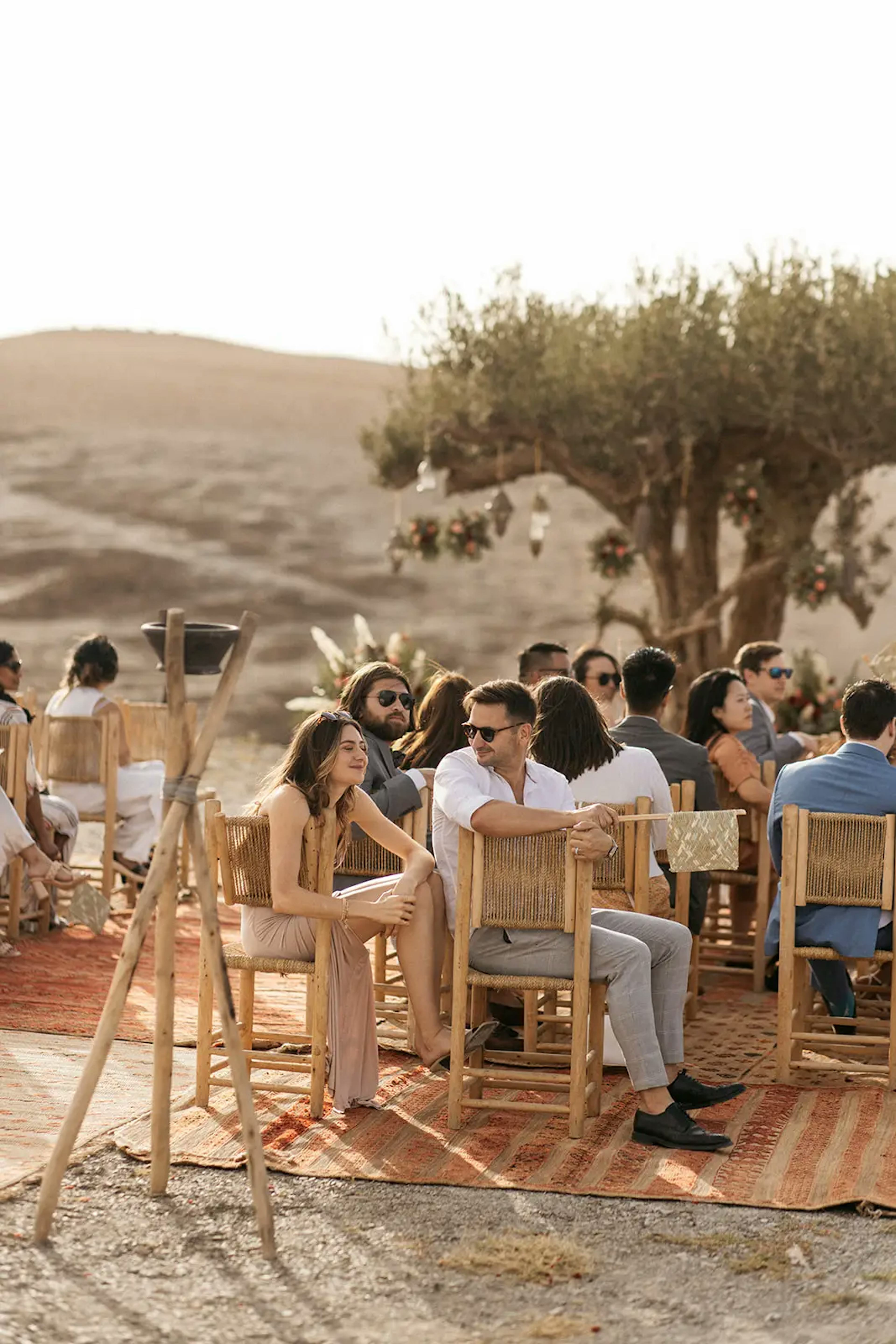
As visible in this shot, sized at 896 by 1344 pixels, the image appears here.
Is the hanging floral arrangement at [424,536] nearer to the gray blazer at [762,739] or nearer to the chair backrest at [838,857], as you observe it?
the gray blazer at [762,739]

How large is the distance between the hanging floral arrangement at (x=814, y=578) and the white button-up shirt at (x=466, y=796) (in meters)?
7.53

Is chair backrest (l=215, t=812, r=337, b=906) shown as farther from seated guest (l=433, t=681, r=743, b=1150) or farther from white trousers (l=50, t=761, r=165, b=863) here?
white trousers (l=50, t=761, r=165, b=863)

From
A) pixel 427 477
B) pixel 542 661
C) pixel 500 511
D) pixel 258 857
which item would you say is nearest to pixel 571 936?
pixel 258 857

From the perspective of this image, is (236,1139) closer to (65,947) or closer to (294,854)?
(294,854)

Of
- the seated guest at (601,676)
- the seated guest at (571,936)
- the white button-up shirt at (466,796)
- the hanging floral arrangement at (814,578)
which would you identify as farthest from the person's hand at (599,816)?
the hanging floral arrangement at (814,578)

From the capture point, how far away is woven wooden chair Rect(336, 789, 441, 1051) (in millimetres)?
6098

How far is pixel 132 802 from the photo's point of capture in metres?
9.12

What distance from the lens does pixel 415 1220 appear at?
4070 mm

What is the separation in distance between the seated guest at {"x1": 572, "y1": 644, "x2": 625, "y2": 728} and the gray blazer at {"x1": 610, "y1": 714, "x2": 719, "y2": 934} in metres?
0.84

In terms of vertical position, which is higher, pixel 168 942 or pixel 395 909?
pixel 168 942

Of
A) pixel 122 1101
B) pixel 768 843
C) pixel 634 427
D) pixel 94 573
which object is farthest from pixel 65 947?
pixel 94 573

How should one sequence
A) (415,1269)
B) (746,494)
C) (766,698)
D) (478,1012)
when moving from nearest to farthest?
(415,1269) < (478,1012) < (766,698) < (746,494)

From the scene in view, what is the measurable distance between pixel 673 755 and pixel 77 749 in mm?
3496

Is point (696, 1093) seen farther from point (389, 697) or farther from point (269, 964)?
point (389, 697)
